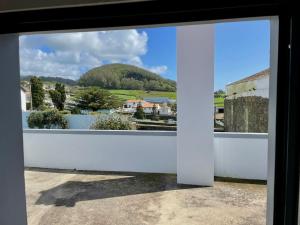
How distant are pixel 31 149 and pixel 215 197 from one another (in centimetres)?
408

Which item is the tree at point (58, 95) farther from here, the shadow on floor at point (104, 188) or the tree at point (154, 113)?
the shadow on floor at point (104, 188)

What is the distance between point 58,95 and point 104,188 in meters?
3.18

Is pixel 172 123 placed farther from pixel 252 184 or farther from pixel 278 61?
pixel 278 61

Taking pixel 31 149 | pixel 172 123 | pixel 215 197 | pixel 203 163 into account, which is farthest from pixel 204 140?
pixel 31 149

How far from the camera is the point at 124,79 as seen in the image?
252 inches

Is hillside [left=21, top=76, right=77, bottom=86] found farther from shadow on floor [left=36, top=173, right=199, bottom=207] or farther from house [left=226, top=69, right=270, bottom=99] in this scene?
house [left=226, top=69, right=270, bottom=99]

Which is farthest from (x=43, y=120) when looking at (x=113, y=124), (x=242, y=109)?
(x=242, y=109)

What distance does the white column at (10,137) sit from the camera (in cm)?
143

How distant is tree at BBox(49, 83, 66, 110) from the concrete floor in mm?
2081

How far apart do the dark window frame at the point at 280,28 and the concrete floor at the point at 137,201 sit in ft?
7.94

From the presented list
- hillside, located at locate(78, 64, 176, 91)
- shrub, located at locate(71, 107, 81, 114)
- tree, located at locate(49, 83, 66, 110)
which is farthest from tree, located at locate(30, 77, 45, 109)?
hillside, located at locate(78, 64, 176, 91)

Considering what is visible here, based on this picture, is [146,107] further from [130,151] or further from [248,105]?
[248,105]

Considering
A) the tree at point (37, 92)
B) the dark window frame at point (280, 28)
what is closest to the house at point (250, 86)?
the dark window frame at point (280, 28)

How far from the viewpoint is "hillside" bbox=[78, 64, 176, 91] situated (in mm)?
6168
